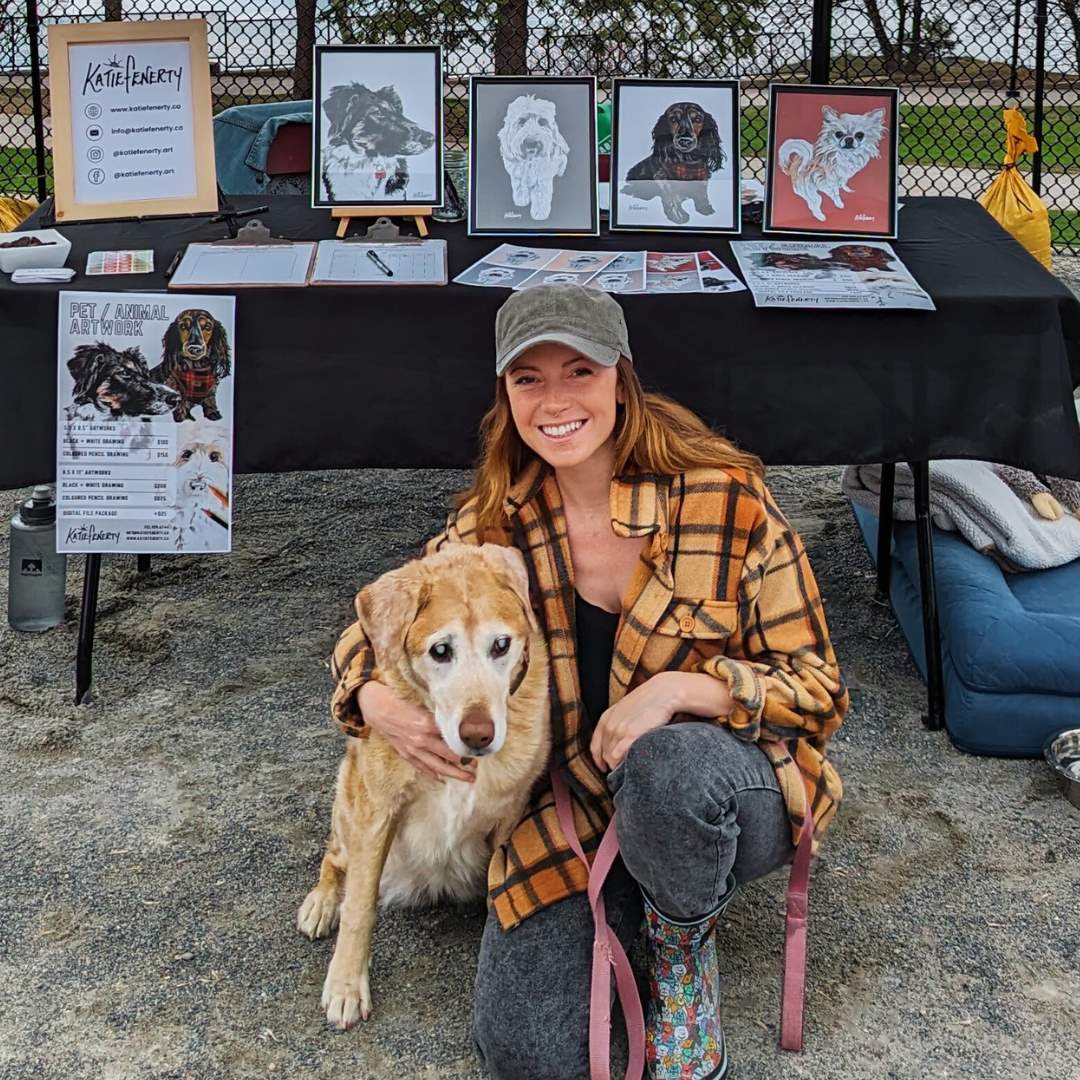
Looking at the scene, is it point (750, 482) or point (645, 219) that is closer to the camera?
point (750, 482)

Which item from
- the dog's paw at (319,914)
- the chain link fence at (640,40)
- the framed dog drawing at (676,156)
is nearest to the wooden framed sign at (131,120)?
the framed dog drawing at (676,156)

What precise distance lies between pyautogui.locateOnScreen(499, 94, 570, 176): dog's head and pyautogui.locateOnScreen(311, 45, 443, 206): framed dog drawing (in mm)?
210

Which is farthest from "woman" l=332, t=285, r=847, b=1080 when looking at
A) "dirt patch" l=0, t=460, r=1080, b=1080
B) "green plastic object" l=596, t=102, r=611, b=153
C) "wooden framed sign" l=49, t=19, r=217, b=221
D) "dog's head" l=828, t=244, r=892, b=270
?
"green plastic object" l=596, t=102, r=611, b=153

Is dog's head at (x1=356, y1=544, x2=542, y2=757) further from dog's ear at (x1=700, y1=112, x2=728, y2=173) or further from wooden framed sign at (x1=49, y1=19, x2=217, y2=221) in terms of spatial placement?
wooden framed sign at (x1=49, y1=19, x2=217, y2=221)

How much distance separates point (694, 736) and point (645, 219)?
193cm

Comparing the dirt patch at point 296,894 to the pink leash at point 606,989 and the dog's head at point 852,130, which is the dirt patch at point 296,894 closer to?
the pink leash at point 606,989

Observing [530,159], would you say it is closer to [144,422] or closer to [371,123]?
[371,123]

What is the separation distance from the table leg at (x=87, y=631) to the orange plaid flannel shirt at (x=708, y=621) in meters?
1.37

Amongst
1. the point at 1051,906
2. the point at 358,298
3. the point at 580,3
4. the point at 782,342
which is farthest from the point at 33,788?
the point at 580,3

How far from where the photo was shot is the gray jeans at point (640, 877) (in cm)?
207

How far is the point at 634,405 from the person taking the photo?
2.34 metres

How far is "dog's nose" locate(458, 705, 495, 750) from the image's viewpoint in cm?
211

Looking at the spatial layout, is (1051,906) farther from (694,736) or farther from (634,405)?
(634,405)

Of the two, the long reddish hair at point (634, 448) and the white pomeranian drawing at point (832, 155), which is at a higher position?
the white pomeranian drawing at point (832, 155)
